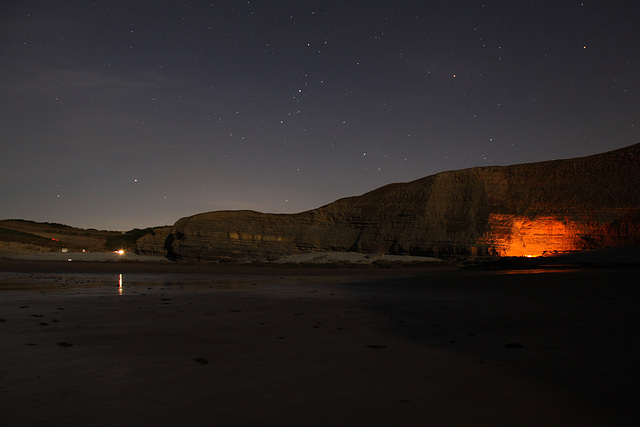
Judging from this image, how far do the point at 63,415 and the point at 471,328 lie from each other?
486 cm

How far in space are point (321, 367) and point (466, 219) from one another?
130 feet

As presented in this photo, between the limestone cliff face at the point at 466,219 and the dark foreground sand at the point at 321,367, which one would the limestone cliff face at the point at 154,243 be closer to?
the limestone cliff face at the point at 466,219

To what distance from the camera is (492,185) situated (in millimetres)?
42719

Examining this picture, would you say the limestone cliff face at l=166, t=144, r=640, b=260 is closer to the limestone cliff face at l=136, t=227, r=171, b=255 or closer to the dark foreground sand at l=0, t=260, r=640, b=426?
the limestone cliff face at l=136, t=227, r=171, b=255

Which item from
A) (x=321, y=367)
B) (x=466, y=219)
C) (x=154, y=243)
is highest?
(x=466, y=219)

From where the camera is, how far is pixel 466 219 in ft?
135

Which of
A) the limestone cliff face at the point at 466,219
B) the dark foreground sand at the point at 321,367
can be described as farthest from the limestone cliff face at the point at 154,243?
the dark foreground sand at the point at 321,367

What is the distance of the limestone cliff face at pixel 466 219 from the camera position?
37.1m

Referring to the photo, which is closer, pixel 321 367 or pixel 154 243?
pixel 321 367

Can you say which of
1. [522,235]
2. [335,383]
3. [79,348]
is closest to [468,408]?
[335,383]

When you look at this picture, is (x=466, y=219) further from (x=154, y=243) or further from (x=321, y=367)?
(x=154, y=243)

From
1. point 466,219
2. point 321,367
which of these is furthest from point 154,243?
point 321,367

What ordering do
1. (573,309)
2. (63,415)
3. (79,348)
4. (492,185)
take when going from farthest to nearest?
(492,185) → (573,309) → (79,348) → (63,415)

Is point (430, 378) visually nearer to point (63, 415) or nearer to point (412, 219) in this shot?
point (63, 415)
